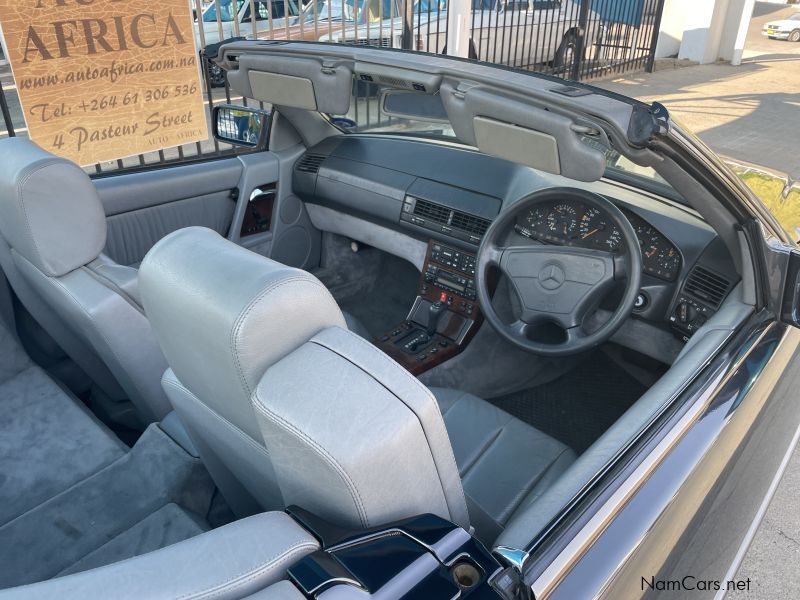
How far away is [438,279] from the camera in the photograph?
3127 mm

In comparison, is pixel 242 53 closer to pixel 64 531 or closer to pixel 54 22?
pixel 54 22

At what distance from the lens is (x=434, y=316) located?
312 centimetres

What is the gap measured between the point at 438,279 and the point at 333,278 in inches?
35.9

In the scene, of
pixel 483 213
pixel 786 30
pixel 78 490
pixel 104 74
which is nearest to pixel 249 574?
pixel 78 490

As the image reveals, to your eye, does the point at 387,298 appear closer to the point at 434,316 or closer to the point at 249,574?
the point at 434,316

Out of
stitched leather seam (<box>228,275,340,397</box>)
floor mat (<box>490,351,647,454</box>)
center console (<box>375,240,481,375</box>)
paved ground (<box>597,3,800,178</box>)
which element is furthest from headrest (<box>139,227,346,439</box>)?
paved ground (<box>597,3,800,178</box>)

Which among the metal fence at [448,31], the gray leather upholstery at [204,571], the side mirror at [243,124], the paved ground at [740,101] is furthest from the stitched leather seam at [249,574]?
the paved ground at [740,101]

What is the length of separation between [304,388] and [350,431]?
4.2 inches

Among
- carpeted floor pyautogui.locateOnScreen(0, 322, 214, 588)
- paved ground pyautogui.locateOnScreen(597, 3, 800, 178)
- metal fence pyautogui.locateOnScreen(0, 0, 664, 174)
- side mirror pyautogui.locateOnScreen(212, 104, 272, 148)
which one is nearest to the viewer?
carpeted floor pyautogui.locateOnScreen(0, 322, 214, 588)

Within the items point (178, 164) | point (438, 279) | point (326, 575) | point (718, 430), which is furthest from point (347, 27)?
point (326, 575)

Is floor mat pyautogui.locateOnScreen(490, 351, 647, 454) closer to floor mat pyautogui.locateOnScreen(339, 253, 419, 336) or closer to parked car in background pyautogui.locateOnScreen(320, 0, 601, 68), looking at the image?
floor mat pyautogui.locateOnScreen(339, 253, 419, 336)

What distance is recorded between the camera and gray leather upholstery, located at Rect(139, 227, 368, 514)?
1.06 metres

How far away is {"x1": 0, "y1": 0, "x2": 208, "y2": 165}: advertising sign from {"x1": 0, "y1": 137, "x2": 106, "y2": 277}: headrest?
125 centimetres

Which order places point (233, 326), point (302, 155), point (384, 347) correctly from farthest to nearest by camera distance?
point (302, 155) < point (384, 347) < point (233, 326)
